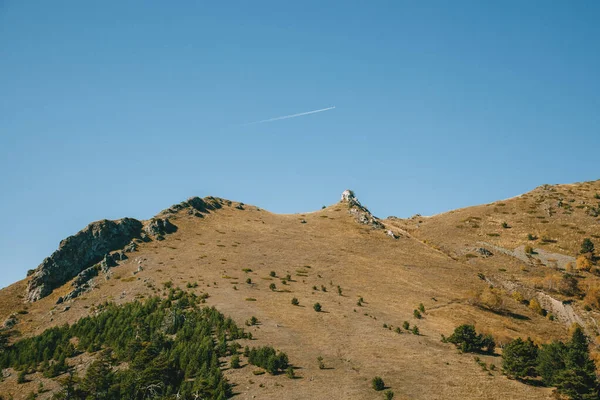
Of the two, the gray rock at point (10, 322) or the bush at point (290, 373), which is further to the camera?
the gray rock at point (10, 322)

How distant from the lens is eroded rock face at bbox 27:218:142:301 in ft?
309

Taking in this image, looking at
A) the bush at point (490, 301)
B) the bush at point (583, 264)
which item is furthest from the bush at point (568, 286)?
the bush at point (490, 301)

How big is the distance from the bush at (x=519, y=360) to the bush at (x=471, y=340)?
7.63 m

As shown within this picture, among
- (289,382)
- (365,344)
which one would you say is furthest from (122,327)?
(365,344)

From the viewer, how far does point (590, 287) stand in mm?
90812

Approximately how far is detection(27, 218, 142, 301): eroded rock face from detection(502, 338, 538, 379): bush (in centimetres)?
9531

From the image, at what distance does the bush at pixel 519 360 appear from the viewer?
2052 inches

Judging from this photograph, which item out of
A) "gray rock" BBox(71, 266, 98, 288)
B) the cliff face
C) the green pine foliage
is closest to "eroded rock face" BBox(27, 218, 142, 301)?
the cliff face

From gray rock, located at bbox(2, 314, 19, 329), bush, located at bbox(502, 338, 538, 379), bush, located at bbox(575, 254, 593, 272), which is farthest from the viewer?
bush, located at bbox(575, 254, 593, 272)

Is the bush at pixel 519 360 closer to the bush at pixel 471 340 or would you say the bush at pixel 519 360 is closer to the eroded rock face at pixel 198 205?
the bush at pixel 471 340

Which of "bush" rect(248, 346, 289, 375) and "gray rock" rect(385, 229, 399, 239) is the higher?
"gray rock" rect(385, 229, 399, 239)

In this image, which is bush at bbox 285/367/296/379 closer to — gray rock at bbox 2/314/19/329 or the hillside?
the hillside

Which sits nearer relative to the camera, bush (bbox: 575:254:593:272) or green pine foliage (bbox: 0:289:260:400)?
green pine foliage (bbox: 0:289:260:400)

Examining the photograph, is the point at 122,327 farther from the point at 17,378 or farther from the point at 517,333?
the point at 517,333
